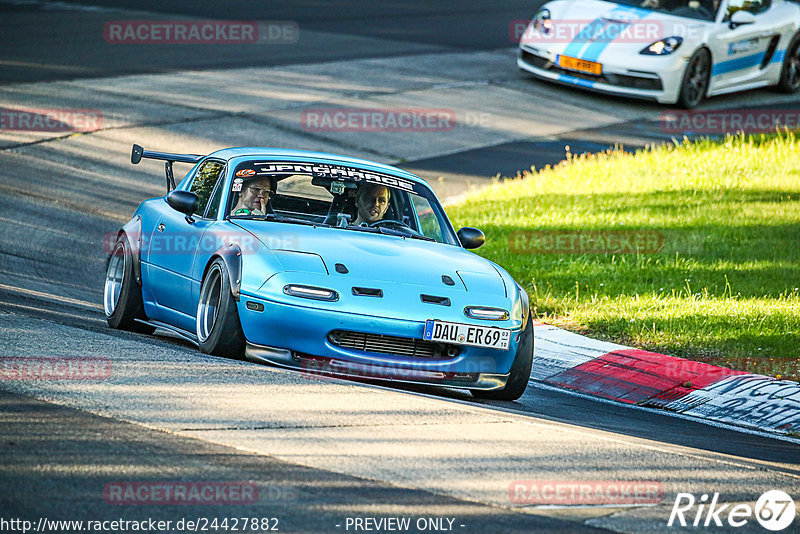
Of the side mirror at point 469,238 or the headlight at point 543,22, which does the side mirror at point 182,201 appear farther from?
the headlight at point 543,22

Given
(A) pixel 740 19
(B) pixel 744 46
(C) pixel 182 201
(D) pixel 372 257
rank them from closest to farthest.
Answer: (D) pixel 372 257 < (C) pixel 182 201 < (A) pixel 740 19 < (B) pixel 744 46

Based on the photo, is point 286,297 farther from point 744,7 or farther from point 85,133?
point 744,7

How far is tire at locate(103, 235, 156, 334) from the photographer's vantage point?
848cm

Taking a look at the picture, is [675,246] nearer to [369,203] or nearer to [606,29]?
[369,203]

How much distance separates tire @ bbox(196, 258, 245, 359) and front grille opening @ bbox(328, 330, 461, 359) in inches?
22.9

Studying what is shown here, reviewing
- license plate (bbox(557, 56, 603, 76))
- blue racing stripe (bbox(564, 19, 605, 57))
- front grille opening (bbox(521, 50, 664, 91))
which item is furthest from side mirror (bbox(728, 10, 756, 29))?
license plate (bbox(557, 56, 603, 76))

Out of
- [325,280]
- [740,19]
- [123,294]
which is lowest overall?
[123,294]

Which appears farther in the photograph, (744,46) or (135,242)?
(744,46)

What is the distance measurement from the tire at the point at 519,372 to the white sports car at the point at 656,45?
12.3 metres

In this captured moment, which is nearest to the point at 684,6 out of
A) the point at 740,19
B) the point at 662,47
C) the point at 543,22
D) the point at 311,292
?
the point at 740,19

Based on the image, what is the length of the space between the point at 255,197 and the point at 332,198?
533 millimetres

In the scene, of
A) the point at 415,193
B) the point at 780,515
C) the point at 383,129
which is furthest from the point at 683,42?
the point at 780,515

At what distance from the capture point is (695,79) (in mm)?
19297

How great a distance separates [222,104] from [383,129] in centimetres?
236
